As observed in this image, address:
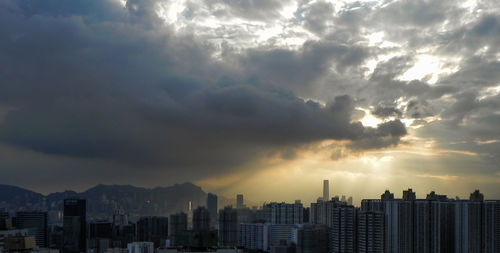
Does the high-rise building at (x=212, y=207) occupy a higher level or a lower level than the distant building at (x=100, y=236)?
higher

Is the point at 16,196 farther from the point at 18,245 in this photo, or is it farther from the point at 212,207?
the point at 18,245

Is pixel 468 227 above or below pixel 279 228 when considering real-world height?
above

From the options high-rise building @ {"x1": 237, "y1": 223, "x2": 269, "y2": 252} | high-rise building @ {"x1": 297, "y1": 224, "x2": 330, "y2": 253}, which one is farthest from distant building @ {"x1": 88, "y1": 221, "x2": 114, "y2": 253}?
high-rise building @ {"x1": 297, "y1": 224, "x2": 330, "y2": 253}

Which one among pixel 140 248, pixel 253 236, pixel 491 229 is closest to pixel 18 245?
pixel 140 248

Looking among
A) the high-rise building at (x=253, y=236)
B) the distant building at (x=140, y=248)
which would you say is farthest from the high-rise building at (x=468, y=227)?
the distant building at (x=140, y=248)

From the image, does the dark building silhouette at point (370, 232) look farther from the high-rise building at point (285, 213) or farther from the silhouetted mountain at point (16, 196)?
the silhouetted mountain at point (16, 196)

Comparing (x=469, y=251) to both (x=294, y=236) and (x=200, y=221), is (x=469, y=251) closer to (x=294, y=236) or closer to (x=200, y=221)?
(x=294, y=236)
